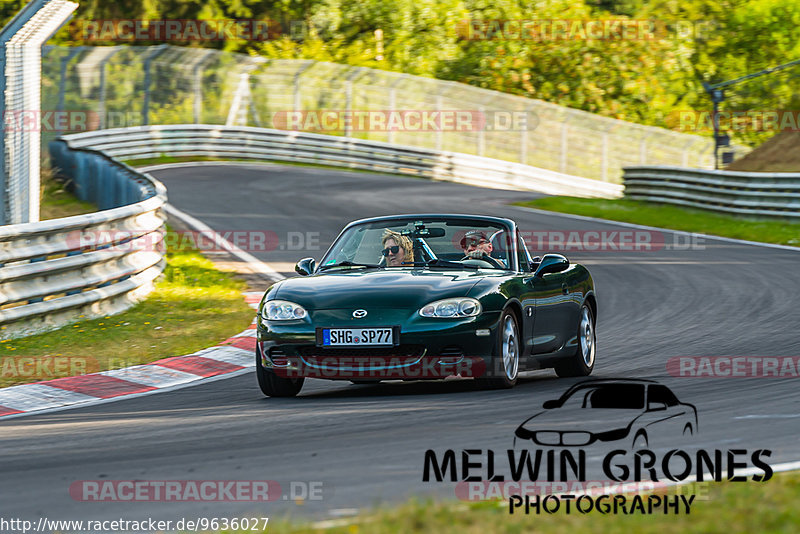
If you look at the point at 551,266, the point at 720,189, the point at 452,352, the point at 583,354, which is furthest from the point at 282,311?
the point at 720,189

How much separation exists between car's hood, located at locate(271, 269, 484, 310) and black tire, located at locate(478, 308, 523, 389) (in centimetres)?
35

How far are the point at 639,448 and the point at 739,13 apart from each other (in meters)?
60.9

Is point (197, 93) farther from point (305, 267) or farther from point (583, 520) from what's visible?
point (583, 520)

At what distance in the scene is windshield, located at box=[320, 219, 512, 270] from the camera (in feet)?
30.5

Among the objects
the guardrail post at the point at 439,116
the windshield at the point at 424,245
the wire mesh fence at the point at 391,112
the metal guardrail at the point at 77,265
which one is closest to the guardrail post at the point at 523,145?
the wire mesh fence at the point at 391,112

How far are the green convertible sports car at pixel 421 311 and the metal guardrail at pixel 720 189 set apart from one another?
1547cm

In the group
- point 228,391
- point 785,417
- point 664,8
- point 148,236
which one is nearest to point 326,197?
point 148,236

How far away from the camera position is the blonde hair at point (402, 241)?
30.5 feet

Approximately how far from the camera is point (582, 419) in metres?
6.96

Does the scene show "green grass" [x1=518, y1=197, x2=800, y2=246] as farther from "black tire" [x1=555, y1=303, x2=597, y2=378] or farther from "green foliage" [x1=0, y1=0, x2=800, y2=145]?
"green foliage" [x1=0, y1=0, x2=800, y2=145]

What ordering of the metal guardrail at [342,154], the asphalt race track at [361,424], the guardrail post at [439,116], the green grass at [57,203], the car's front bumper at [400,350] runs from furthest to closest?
the guardrail post at [439,116] → the metal guardrail at [342,154] → the green grass at [57,203] → the car's front bumper at [400,350] → the asphalt race track at [361,424]
